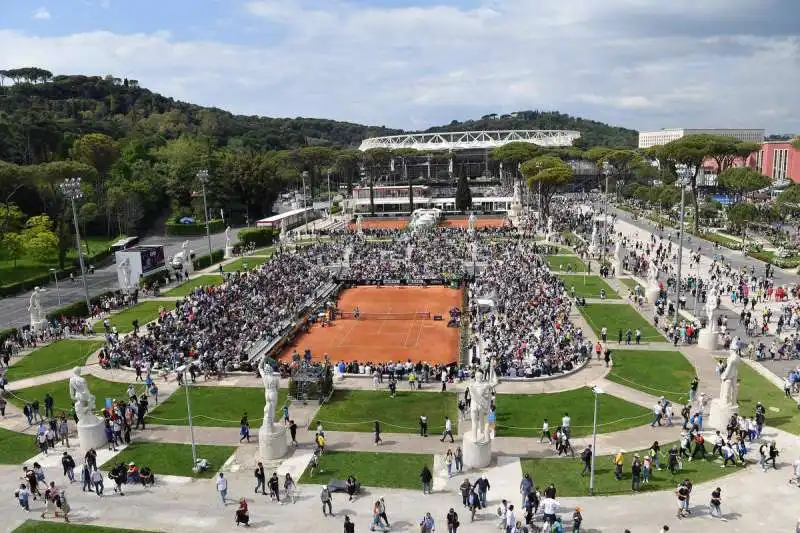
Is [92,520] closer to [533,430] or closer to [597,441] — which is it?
[533,430]

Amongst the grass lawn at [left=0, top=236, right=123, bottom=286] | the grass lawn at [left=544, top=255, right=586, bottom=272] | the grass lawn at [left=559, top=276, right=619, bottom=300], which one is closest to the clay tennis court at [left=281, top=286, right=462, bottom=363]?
the grass lawn at [left=559, top=276, right=619, bottom=300]

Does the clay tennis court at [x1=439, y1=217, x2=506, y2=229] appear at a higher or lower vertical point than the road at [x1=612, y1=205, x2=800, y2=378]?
higher

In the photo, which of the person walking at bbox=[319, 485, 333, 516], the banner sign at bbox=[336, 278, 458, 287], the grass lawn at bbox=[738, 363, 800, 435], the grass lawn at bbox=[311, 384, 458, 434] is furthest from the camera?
the banner sign at bbox=[336, 278, 458, 287]

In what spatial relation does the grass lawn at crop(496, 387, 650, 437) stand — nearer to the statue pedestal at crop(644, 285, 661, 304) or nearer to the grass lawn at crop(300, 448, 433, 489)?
the grass lawn at crop(300, 448, 433, 489)

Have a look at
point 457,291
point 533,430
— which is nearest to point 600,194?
point 457,291

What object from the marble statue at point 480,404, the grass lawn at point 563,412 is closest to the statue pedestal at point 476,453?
the marble statue at point 480,404

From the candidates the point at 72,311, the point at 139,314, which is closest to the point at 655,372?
the point at 139,314

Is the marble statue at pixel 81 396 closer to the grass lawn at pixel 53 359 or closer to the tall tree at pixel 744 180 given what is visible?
the grass lawn at pixel 53 359
